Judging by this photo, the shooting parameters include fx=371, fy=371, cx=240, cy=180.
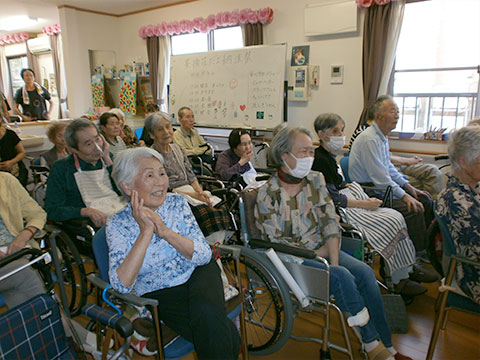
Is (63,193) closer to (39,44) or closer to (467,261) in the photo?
(467,261)

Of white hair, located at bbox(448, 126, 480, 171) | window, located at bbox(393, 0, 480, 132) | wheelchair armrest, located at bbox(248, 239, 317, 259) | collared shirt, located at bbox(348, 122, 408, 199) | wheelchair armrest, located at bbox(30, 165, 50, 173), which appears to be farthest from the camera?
window, located at bbox(393, 0, 480, 132)

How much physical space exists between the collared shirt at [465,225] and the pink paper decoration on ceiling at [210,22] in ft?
13.1

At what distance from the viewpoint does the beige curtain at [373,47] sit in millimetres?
4141

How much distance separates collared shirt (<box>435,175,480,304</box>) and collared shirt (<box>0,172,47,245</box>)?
2.04 meters

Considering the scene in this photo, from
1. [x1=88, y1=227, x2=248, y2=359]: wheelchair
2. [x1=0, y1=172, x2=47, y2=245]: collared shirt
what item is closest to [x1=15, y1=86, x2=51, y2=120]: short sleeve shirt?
[x1=0, y1=172, x2=47, y2=245]: collared shirt

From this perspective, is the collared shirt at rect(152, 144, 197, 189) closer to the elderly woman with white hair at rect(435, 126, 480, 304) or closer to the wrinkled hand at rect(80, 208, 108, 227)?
the wrinkled hand at rect(80, 208, 108, 227)

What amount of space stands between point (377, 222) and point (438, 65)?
2.76 metres

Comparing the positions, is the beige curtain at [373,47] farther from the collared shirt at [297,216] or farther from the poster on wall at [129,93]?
the poster on wall at [129,93]

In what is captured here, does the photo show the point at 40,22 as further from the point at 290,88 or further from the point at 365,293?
the point at 365,293

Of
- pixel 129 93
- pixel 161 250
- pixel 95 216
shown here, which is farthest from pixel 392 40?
pixel 129 93

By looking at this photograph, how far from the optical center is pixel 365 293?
179cm

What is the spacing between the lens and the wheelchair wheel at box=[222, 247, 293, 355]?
170cm

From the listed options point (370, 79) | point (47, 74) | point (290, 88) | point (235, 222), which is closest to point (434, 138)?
point (370, 79)

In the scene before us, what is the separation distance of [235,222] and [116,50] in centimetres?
611
